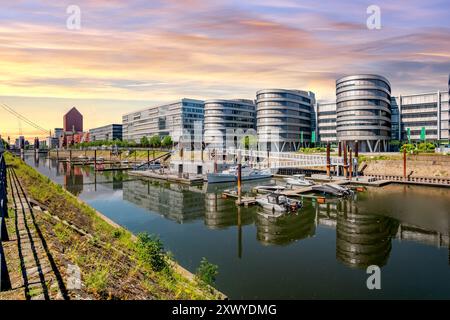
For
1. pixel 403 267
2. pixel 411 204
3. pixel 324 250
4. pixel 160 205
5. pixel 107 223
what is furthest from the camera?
pixel 160 205

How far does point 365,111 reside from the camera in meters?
113

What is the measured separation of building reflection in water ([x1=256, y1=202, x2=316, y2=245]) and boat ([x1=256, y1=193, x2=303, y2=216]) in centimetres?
102

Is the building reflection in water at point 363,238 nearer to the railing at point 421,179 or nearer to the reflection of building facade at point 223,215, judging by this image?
the reflection of building facade at point 223,215

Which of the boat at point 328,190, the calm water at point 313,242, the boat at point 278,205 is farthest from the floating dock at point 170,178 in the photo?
the boat at point 278,205

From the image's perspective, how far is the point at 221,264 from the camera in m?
23.0

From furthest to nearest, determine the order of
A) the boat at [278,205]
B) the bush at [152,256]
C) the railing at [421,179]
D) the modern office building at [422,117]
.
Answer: the modern office building at [422,117]
the railing at [421,179]
the boat at [278,205]
the bush at [152,256]

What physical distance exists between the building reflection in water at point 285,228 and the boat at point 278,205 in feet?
3.34

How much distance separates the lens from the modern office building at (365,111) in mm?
112188

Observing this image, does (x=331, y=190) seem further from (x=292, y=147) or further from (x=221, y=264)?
(x=292, y=147)

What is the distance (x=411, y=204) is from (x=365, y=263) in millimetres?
25279

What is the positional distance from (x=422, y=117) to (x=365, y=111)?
23.9m

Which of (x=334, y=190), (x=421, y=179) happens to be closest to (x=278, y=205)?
(x=334, y=190)

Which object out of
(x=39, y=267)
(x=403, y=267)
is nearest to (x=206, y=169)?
(x=403, y=267)
